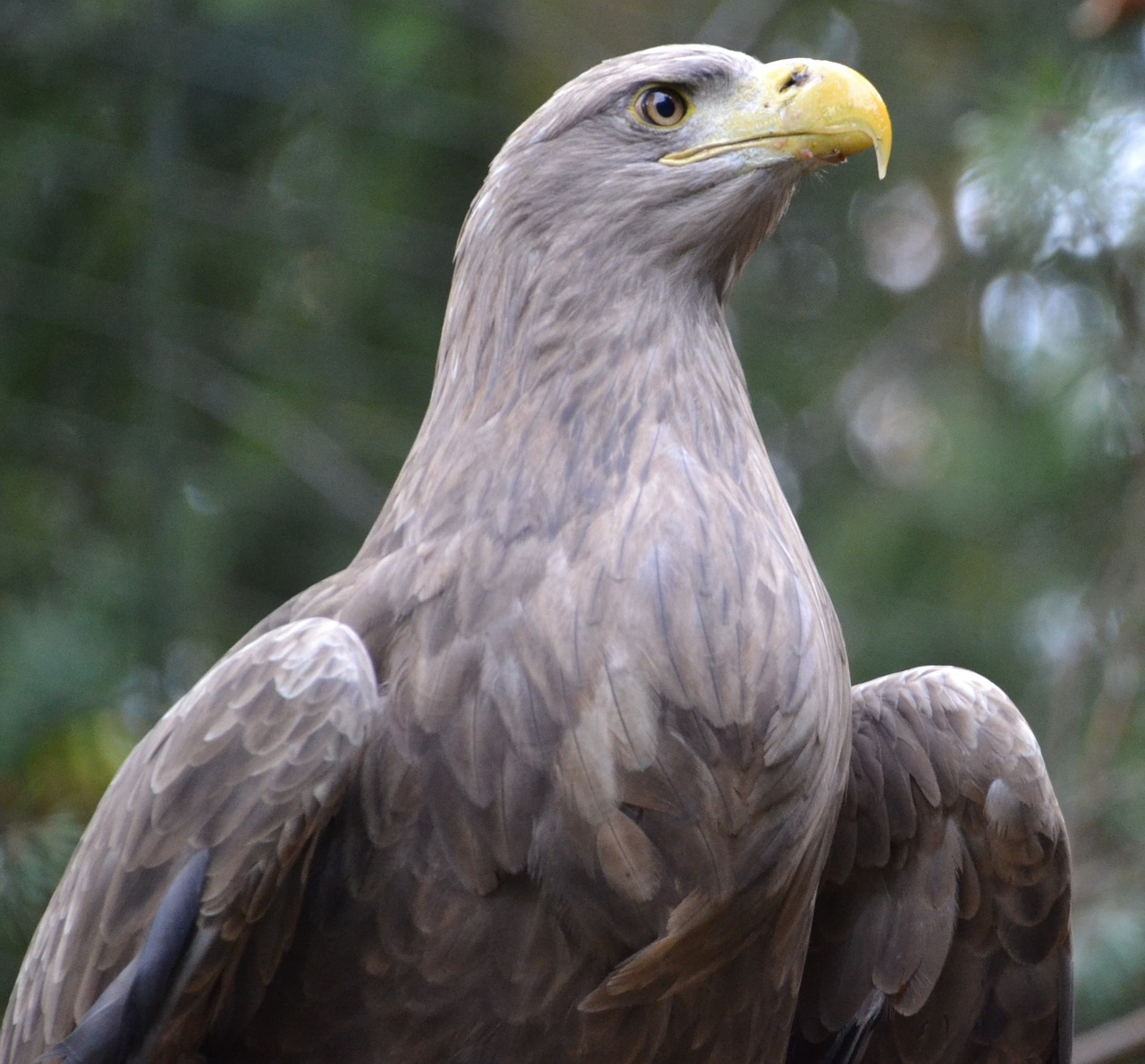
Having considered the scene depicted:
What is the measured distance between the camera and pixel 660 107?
3270 mm

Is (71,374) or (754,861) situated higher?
(71,374)

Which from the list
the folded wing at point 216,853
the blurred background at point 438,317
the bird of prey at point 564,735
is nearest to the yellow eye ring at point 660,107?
the bird of prey at point 564,735

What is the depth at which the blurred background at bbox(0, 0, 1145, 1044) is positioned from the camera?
199 inches

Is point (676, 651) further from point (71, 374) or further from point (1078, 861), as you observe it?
point (71, 374)

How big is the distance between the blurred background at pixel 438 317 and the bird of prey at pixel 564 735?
1786 mm

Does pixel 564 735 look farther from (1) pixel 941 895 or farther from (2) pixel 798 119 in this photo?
(2) pixel 798 119

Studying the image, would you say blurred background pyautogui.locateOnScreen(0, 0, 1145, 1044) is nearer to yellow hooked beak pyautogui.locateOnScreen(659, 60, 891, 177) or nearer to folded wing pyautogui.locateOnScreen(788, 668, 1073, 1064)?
folded wing pyautogui.locateOnScreen(788, 668, 1073, 1064)

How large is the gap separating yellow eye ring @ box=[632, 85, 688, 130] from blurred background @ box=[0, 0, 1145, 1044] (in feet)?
5.85

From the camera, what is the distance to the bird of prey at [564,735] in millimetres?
2754

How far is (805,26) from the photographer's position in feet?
25.1

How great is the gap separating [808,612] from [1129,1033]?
1411mm

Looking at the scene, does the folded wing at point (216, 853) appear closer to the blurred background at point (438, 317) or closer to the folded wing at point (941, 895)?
the folded wing at point (941, 895)

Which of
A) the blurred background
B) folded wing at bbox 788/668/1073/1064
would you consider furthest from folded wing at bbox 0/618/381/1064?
the blurred background

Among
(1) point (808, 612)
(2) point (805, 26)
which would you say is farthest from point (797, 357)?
(1) point (808, 612)
